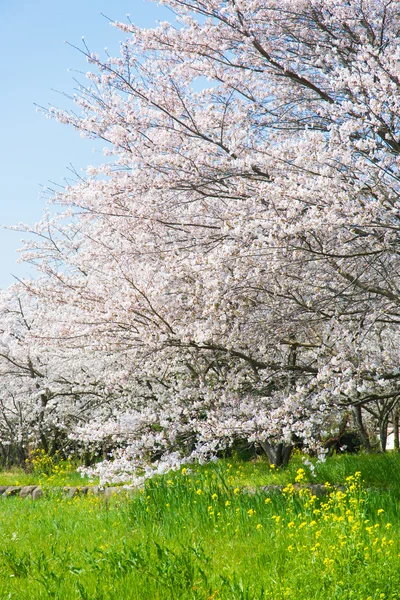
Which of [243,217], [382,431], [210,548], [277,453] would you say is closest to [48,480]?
[277,453]

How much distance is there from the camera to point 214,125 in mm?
5957

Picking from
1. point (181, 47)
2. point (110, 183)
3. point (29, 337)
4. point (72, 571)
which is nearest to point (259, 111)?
point (181, 47)

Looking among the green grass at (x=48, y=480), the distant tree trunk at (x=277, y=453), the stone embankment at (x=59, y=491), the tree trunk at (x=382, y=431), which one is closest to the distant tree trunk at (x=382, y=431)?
the tree trunk at (x=382, y=431)

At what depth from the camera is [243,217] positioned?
5.00 metres

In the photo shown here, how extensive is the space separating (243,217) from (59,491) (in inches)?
240

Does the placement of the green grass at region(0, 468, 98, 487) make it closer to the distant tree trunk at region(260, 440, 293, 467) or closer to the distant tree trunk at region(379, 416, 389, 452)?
the distant tree trunk at region(260, 440, 293, 467)

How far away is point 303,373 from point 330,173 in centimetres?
264

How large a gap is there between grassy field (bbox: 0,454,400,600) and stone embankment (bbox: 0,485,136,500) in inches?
58.9

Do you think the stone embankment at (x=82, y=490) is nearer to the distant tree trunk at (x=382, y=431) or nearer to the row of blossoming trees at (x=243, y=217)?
the row of blossoming trees at (x=243, y=217)

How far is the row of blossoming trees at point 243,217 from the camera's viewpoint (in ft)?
16.2

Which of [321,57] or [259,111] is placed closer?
[321,57]

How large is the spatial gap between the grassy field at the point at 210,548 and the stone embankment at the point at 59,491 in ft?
4.91

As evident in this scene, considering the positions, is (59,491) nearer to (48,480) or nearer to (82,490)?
(82,490)

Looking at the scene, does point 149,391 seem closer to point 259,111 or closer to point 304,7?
point 259,111
